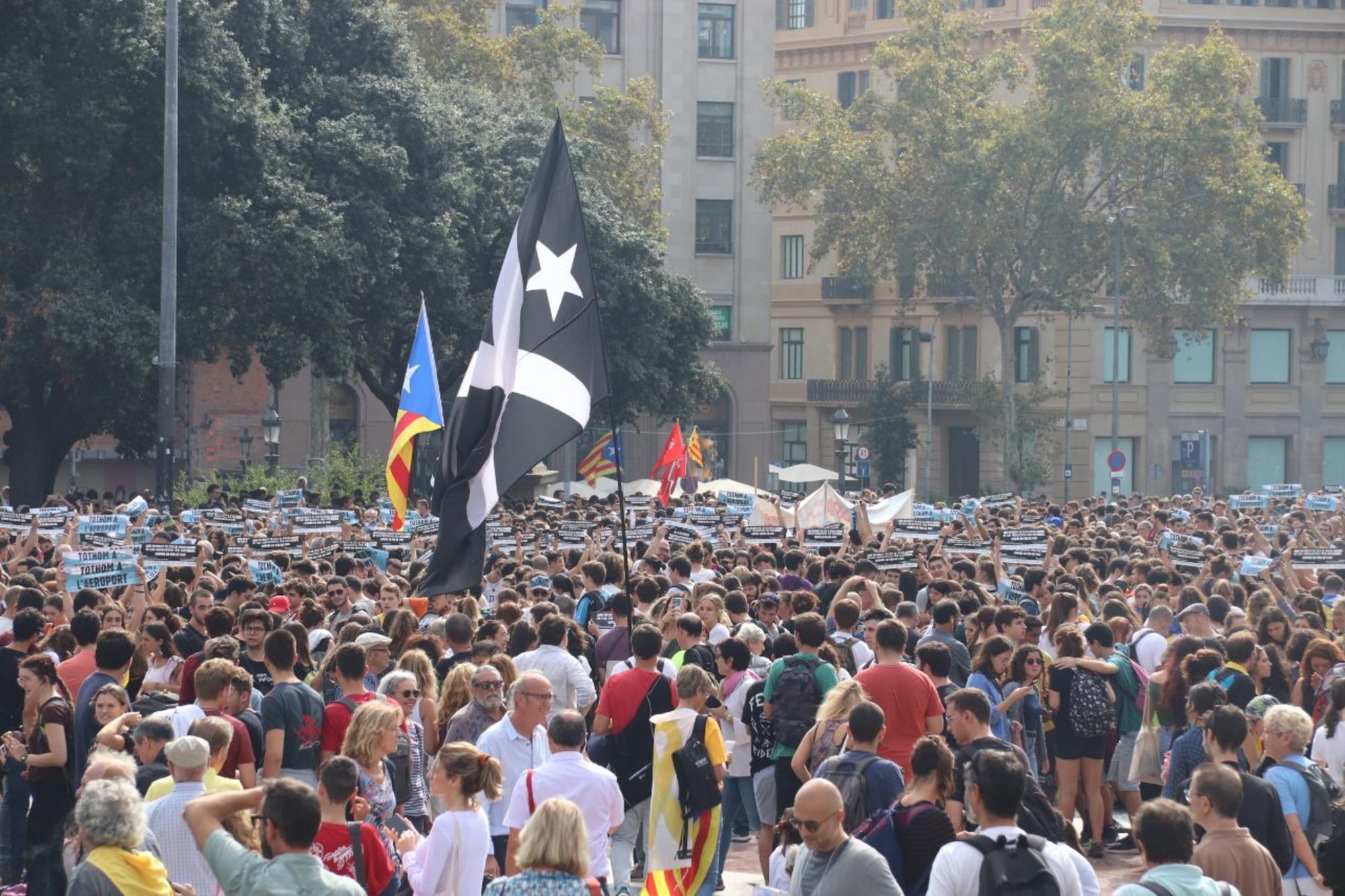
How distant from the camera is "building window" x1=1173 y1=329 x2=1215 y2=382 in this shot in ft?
209

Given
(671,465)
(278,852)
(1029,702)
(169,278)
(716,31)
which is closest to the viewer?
(278,852)

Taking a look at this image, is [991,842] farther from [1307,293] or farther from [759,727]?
[1307,293]

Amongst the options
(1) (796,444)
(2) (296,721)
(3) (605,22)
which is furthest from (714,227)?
(2) (296,721)

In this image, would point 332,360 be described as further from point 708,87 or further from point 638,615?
point 708,87

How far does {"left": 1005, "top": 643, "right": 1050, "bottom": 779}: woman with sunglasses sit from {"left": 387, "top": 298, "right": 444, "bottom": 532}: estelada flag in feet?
25.9

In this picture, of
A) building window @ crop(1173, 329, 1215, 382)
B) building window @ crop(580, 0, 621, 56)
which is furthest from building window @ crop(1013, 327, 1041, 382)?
building window @ crop(580, 0, 621, 56)

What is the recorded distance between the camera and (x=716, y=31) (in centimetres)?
6328

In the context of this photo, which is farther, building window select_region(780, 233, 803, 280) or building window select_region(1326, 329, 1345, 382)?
building window select_region(780, 233, 803, 280)

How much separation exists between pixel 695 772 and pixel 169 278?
20.8 meters

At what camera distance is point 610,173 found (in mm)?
52125

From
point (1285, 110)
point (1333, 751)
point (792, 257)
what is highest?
point (1285, 110)

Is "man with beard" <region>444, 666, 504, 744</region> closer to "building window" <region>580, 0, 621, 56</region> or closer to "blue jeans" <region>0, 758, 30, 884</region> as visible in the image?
"blue jeans" <region>0, 758, 30, 884</region>

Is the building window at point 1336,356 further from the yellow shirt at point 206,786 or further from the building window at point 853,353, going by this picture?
the yellow shirt at point 206,786

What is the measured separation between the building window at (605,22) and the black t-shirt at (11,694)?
5319 cm
